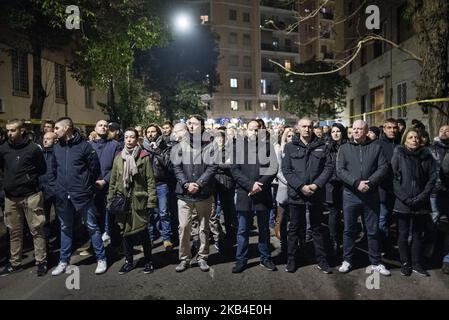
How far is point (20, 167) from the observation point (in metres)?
5.68

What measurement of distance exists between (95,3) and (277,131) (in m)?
6.74

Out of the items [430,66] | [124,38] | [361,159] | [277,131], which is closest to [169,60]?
[124,38]

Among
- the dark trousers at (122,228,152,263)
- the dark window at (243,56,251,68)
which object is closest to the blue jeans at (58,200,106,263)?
the dark trousers at (122,228,152,263)

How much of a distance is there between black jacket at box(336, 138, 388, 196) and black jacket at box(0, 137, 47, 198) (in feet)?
14.3

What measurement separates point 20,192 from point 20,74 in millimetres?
11316

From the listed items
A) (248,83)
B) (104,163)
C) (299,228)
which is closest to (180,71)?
(104,163)

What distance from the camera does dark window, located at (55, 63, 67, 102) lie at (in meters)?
18.3

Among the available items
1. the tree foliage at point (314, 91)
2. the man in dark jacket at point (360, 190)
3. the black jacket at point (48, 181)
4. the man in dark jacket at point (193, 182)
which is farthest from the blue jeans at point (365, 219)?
the tree foliage at point (314, 91)

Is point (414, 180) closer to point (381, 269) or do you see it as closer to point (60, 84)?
point (381, 269)

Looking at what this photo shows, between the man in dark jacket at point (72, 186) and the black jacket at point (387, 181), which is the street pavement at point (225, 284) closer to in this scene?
the man in dark jacket at point (72, 186)

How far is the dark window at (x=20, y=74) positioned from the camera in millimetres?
14734

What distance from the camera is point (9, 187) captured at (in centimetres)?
565

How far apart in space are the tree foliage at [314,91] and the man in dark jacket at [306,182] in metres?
21.4

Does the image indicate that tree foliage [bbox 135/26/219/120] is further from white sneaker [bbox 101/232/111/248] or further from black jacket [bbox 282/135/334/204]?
black jacket [bbox 282/135/334/204]
